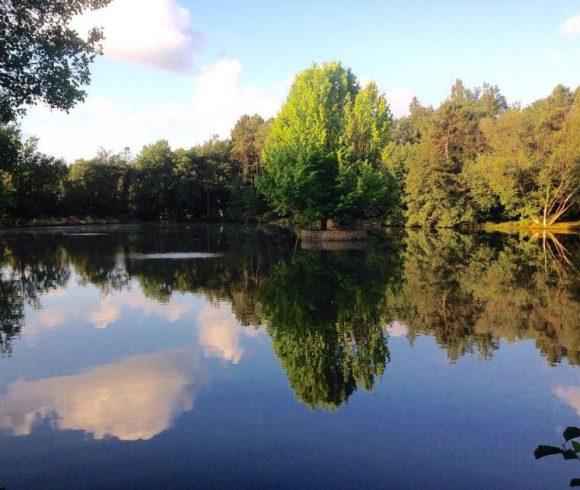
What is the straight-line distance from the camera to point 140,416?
8.83 meters

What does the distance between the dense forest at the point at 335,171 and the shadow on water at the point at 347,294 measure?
28.1ft

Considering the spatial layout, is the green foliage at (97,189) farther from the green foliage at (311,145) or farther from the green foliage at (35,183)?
the green foliage at (311,145)

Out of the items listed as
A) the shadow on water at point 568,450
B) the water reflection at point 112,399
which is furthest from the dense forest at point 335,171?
the shadow on water at point 568,450

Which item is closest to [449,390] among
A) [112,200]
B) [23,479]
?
[23,479]

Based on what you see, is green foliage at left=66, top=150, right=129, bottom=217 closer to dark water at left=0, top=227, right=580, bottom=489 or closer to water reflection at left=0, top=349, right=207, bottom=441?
dark water at left=0, top=227, right=580, bottom=489

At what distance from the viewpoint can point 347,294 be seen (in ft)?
64.1

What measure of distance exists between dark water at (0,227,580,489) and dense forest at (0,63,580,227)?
14668mm

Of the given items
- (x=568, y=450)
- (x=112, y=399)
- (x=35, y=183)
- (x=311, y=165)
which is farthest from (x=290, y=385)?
(x=35, y=183)

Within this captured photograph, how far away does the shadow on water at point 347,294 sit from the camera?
1223 centimetres

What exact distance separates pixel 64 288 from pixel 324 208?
28.9 meters

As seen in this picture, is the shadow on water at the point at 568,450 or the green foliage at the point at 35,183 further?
the green foliage at the point at 35,183

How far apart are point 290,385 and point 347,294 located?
9.60 meters

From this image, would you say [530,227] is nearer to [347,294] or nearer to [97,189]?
[347,294]

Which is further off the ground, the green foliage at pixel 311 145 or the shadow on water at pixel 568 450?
the green foliage at pixel 311 145
